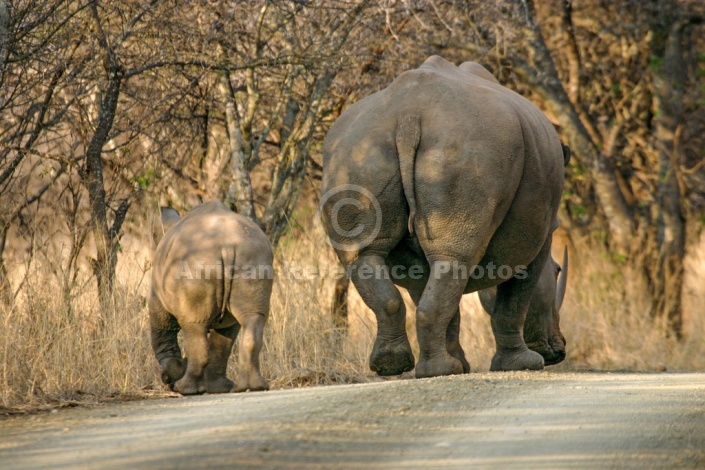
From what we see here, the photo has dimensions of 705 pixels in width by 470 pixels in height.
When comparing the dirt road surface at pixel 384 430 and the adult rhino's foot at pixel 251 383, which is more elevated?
the adult rhino's foot at pixel 251 383

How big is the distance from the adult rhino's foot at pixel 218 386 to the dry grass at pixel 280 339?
298mm

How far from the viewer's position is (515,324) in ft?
29.5

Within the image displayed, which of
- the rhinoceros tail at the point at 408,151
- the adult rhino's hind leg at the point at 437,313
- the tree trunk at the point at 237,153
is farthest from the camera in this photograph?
the tree trunk at the point at 237,153

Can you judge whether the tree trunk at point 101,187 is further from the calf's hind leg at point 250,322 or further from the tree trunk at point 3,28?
the calf's hind leg at point 250,322

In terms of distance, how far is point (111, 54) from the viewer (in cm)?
1019

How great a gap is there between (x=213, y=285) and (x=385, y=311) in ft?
3.74

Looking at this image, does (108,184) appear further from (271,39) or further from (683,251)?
(683,251)

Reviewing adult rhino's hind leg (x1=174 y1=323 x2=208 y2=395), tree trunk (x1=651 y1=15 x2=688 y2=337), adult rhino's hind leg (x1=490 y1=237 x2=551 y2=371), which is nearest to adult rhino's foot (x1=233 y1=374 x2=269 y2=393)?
adult rhino's hind leg (x1=174 y1=323 x2=208 y2=395)

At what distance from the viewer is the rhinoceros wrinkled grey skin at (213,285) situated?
26.4ft

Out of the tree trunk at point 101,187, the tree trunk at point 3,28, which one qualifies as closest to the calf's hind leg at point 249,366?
the tree trunk at point 101,187

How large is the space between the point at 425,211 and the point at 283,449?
309cm

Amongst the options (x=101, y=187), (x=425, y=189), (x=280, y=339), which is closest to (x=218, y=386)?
(x=280, y=339)

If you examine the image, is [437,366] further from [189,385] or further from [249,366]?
[189,385]

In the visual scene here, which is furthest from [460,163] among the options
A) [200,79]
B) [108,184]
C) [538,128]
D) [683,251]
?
[683,251]
